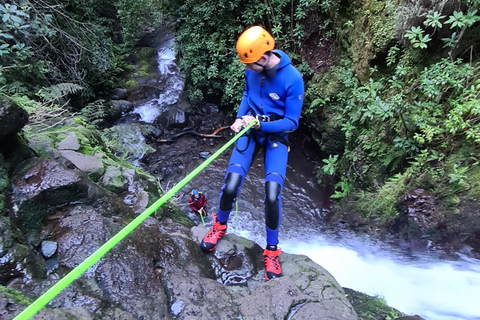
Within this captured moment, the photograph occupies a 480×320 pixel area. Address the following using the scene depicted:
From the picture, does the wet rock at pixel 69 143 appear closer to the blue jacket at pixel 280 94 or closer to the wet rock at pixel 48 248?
the wet rock at pixel 48 248

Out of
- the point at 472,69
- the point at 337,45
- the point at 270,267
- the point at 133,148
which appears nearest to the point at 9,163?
the point at 270,267

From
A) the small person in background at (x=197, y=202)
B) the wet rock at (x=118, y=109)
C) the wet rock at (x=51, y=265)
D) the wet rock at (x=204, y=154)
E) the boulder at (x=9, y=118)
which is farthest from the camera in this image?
the wet rock at (x=118, y=109)

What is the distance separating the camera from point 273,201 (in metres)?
3.04

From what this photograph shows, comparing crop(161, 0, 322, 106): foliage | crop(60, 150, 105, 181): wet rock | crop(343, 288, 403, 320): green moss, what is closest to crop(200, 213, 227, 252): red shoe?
crop(343, 288, 403, 320): green moss

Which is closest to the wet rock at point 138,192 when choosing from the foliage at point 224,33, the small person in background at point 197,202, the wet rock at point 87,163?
the wet rock at point 87,163

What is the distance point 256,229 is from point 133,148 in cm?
448

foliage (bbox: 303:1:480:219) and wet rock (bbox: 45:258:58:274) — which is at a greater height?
foliage (bbox: 303:1:480:219)

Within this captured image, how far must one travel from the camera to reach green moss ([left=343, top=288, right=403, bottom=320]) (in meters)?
3.11

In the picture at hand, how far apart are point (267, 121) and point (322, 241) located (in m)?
3.35

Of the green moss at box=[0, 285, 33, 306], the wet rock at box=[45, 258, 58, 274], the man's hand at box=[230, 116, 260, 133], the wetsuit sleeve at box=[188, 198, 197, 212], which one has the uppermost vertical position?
the wetsuit sleeve at box=[188, 198, 197, 212]

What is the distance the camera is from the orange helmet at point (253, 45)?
2.80 meters

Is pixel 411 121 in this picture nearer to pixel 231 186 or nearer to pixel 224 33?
pixel 231 186

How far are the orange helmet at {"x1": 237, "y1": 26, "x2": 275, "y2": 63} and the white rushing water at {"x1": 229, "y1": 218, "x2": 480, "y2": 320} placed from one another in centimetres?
360

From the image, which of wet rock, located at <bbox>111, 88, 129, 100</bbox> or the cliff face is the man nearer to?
the cliff face
